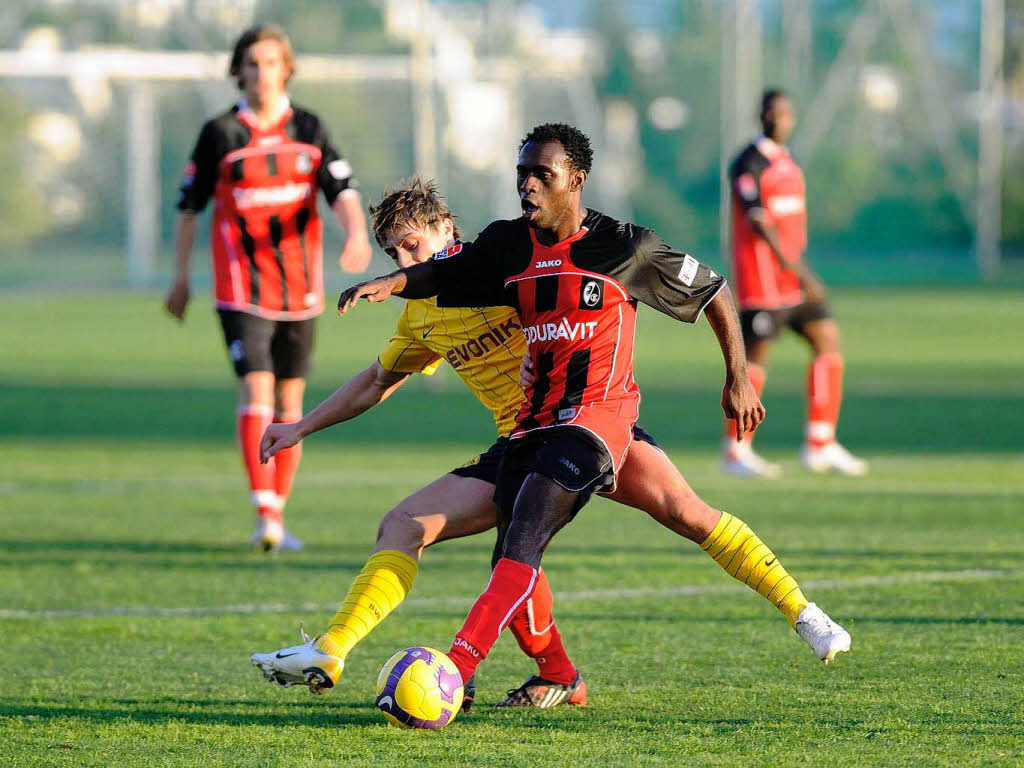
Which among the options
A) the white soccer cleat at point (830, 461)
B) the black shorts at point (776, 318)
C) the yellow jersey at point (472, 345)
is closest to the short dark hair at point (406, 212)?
the yellow jersey at point (472, 345)

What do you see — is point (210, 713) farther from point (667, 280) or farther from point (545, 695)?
point (667, 280)

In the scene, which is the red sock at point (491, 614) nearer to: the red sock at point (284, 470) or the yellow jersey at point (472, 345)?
the yellow jersey at point (472, 345)

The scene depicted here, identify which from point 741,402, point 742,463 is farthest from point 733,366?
point 742,463

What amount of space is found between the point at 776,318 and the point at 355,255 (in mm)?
4522

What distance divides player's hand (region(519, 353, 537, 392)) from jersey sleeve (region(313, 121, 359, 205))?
3978mm

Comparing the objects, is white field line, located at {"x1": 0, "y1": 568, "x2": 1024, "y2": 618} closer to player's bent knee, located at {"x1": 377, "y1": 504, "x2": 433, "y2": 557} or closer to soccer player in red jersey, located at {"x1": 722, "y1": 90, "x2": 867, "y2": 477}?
player's bent knee, located at {"x1": 377, "y1": 504, "x2": 433, "y2": 557}

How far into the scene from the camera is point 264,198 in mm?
8930

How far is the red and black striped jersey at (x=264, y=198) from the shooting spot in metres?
8.89

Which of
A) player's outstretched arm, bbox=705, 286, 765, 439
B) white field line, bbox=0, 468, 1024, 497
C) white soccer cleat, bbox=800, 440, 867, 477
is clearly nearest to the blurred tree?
white field line, bbox=0, 468, 1024, 497

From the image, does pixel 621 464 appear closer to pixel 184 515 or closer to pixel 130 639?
pixel 130 639

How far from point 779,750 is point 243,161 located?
5.18m

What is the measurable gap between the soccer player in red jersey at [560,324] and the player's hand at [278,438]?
2.16ft

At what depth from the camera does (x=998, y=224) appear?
4381 cm

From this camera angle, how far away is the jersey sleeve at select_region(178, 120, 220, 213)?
8.90 meters
